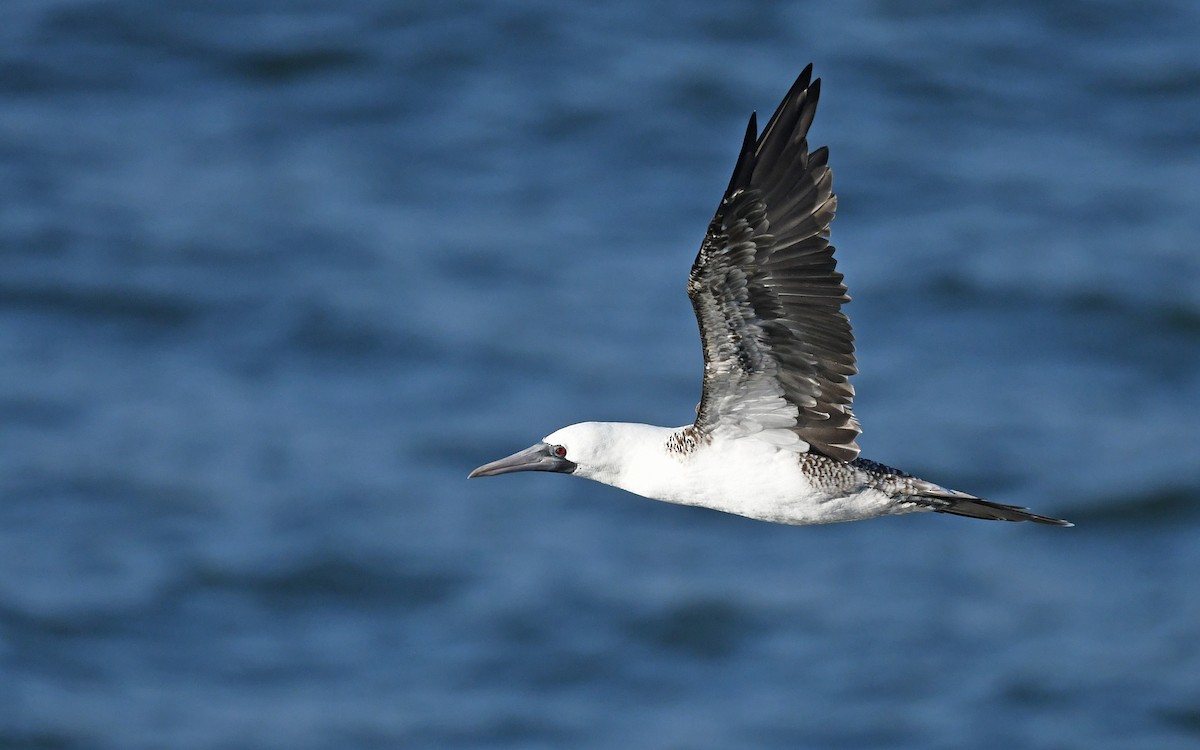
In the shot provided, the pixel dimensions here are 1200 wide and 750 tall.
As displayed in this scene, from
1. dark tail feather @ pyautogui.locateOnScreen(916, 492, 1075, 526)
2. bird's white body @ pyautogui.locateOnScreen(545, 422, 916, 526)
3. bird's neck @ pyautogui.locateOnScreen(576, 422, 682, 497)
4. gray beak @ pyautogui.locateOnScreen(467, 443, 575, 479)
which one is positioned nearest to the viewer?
dark tail feather @ pyautogui.locateOnScreen(916, 492, 1075, 526)

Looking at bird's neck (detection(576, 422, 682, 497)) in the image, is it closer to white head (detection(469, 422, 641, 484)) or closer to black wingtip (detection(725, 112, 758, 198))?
white head (detection(469, 422, 641, 484))

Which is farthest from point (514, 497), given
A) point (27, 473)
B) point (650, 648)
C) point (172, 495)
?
point (27, 473)

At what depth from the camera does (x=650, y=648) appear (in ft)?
139

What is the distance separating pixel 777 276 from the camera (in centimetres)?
1527

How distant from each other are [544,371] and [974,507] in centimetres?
2945

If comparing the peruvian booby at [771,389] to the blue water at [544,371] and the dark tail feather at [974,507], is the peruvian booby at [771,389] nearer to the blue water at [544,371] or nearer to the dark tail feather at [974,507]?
the dark tail feather at [974,507]

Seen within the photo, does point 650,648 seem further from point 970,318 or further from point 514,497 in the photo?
point 970,318

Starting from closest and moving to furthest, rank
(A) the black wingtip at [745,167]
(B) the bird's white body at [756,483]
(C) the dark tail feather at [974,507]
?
(A) the black wingtip at [745,167] < (C) the dark tail feather at [974,507] < (B) the bird's white body at [756,483]

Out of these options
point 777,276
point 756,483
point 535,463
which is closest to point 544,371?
point 535,463

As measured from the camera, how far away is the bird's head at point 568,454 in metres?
16.9

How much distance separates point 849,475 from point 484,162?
123ft

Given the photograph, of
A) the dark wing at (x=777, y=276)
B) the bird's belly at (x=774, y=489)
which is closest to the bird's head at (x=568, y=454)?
the bird's belly at (x=774, y=489)

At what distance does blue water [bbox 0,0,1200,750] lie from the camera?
4203cm

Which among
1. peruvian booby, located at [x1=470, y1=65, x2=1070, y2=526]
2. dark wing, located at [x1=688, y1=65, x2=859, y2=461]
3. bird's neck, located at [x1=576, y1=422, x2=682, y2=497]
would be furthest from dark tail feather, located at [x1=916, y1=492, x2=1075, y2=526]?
bird's neck, located at [x1=576, y1=422, x2=682, y2=497]
